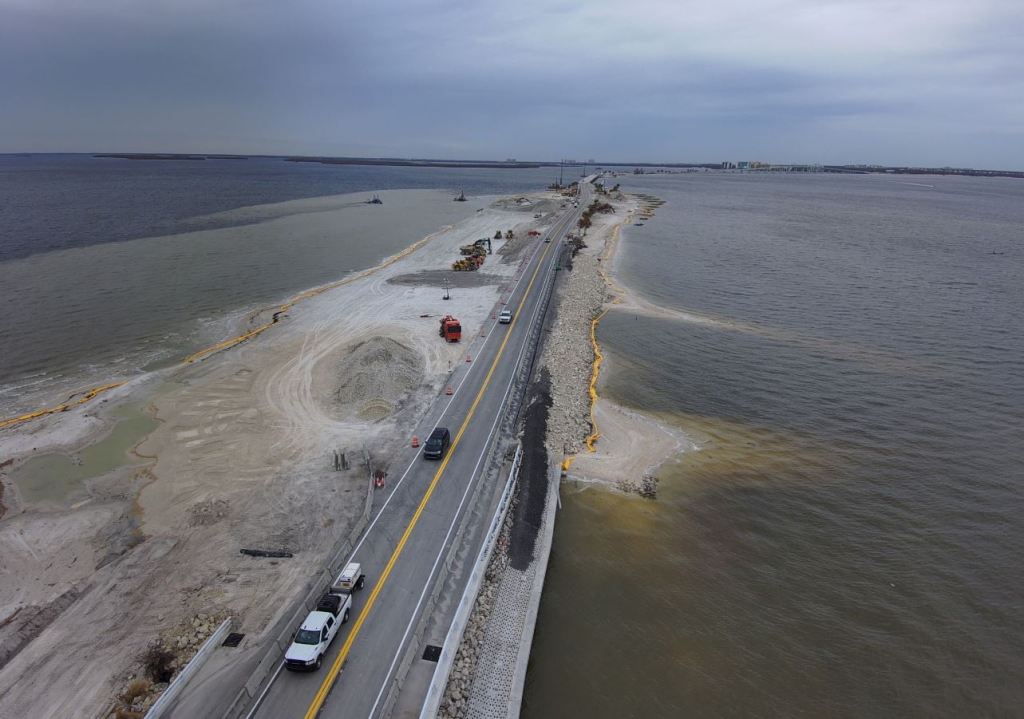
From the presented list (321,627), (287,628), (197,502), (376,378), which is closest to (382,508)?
(287,628)

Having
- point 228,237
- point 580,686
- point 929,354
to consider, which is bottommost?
point 580,686

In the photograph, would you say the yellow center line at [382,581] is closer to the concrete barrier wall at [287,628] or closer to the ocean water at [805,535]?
the concrete barrier wall at [287,628]

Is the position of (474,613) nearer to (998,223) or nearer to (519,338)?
(519,338)

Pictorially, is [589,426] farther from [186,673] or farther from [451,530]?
[186,673]

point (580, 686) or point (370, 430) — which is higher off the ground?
point (370, 430)

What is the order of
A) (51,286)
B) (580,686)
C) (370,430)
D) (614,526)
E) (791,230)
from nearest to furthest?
(580,686)
(614,526)
(370,430)
(51,286)
(791,230)

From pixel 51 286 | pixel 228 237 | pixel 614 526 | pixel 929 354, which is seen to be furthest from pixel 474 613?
pixel 228 237

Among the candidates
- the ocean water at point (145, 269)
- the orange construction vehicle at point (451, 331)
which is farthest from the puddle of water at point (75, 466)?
the orange construction vehicle at point (451, 331)

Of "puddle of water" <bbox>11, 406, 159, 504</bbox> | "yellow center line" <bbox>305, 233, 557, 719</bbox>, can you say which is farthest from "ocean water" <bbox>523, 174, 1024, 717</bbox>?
"puddle of water" <bbox>11, 406, 159, 504</bbox>
